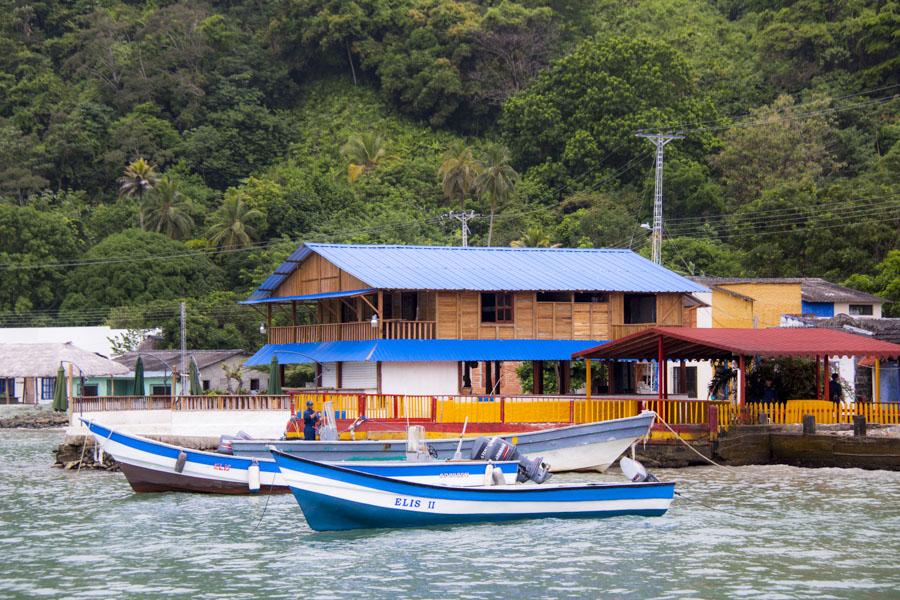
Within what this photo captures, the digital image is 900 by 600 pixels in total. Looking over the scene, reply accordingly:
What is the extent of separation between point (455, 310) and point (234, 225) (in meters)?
36.8

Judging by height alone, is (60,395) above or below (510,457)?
above

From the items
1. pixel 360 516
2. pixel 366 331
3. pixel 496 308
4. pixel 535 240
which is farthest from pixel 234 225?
pixel 360 516

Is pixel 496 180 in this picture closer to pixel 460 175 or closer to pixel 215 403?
pixel 460 175

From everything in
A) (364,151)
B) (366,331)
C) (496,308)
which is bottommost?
(366,331)

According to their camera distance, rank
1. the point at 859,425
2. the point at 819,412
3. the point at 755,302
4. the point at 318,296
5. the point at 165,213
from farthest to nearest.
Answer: the point at 165,213, the point at 755,302, the point at 318,296, the point at 819,412, the point at 859,425

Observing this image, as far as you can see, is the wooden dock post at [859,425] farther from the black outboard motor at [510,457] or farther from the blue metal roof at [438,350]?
the blue metal roof at [438,350]

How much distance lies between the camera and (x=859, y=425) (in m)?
33.5

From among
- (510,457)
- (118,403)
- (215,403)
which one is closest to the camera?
(510,457)

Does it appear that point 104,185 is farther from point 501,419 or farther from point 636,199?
point 501,419

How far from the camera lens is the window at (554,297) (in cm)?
4803

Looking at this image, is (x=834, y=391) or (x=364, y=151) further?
(x=364, y=151)

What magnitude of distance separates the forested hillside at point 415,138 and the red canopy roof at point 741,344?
21.6 meters

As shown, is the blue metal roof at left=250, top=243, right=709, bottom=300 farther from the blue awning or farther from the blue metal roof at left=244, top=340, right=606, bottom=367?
the blue metal roof at left=244, top=340, right=606, bottom=367

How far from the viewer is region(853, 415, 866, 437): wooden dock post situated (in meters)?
33.5
